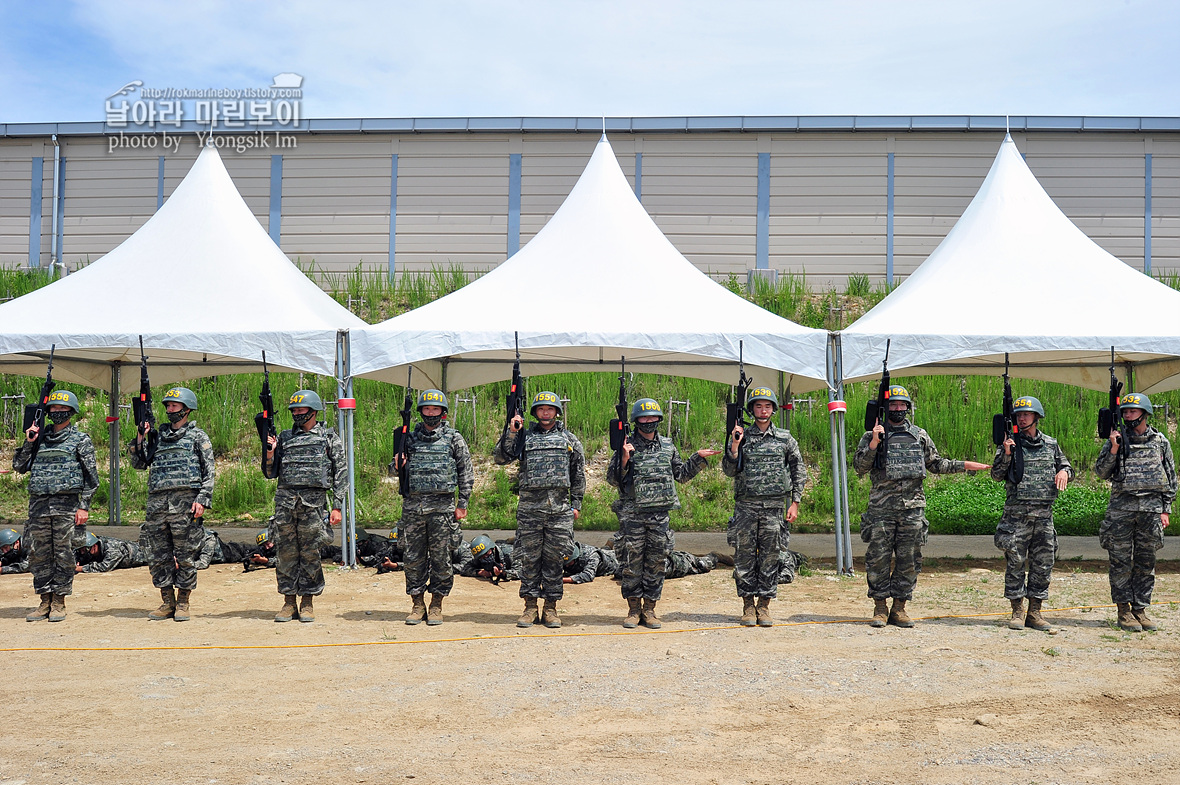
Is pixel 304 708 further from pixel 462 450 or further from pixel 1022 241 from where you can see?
pixel 1022 241

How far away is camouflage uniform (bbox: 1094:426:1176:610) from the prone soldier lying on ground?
937 centimetres

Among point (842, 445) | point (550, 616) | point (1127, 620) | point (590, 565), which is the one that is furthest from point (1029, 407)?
point (590, 565)

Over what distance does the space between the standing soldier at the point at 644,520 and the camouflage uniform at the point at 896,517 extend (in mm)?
1406

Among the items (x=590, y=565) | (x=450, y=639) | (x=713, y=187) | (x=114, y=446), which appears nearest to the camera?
(x=450, y=639)

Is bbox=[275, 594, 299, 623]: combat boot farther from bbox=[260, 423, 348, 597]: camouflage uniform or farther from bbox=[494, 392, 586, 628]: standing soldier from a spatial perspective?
bbox=[494, 392, 586, 628]: standing soldier

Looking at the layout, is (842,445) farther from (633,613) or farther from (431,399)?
(431,399)

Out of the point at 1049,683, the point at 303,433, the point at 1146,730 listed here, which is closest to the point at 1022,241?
the point at 1049,683

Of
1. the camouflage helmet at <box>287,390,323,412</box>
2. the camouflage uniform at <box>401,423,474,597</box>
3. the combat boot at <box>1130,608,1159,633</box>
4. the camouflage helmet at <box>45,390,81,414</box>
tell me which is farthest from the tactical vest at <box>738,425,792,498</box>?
the camouflage helmet at <box>45,390,81,414</box>

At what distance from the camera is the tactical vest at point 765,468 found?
7570mm

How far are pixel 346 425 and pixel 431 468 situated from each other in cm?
256

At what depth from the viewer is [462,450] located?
7.82 meters

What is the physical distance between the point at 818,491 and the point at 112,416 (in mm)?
9906

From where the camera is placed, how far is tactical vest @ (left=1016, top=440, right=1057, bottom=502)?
7.55 metres

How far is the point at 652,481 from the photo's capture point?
7594 mm
